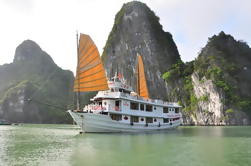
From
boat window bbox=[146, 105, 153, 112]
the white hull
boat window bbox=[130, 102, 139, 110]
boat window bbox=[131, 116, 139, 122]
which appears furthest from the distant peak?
the white hull

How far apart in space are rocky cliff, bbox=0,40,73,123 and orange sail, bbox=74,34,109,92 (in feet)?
184

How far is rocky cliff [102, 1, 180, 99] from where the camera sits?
78.3 metres

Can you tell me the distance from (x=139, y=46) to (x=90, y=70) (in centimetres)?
6128

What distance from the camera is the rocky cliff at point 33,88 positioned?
8606cm

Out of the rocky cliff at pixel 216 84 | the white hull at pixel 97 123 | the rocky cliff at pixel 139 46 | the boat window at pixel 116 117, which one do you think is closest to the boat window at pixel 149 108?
the white hull at pixel 97 123

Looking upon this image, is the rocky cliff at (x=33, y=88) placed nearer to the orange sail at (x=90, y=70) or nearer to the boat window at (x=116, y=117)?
the orange sail at (x=90, y=70)

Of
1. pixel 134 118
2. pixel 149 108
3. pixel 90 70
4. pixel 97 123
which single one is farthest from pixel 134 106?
pixel 90 70

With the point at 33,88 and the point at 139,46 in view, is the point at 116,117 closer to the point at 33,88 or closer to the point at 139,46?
the point at 139,46

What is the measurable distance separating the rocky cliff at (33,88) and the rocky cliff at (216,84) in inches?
1558

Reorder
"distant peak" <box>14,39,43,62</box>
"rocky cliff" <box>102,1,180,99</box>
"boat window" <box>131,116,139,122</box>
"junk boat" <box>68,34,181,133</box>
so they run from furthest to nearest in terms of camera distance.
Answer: "distant peak" <box>14,39,43,62</box>
"rocky cliff" <box>102,1,180,99</box>
"boat window" <box>131,116,139,122</box>
"junk boat" <box>68,34,181,133</box>

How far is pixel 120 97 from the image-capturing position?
2270 cm

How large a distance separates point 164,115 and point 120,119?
8.15 meters

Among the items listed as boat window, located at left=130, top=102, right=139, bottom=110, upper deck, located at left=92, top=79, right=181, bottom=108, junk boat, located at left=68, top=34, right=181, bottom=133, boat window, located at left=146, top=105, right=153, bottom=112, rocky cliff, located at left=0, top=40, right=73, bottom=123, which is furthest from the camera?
rocky cliff, located at left=0, top=40, right=73, bottom=123

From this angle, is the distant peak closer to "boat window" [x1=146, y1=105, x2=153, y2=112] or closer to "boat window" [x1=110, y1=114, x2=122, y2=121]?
"boat window" [x1=146, y1=105, x2=153, y2=112]
